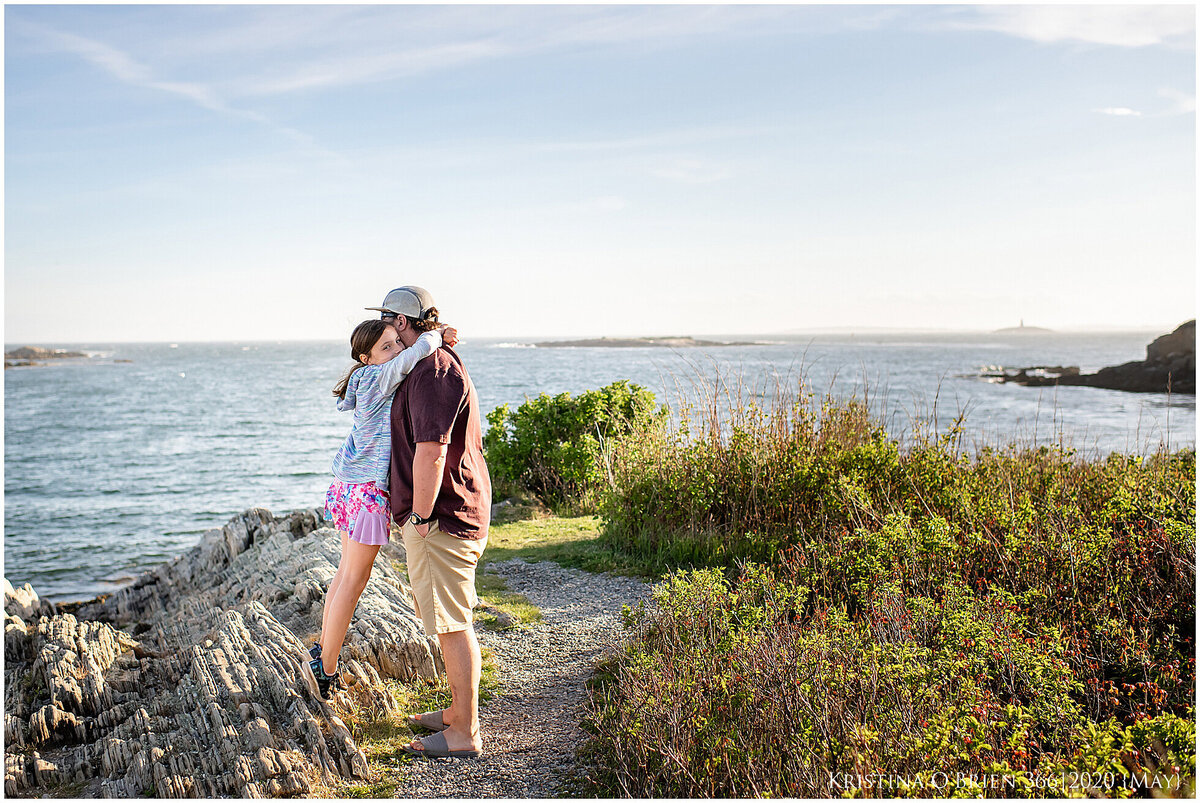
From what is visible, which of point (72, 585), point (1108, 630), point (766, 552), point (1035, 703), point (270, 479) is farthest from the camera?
point (270, 479)

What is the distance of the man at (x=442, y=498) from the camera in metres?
3.37

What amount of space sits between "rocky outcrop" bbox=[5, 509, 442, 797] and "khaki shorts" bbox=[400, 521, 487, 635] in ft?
2.47

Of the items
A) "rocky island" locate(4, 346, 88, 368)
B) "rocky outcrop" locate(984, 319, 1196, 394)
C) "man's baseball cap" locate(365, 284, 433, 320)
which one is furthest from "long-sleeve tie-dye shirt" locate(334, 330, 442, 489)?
"rocky island" locate(4, 346, 88, 368)

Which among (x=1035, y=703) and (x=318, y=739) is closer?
(x=1035, y=703)

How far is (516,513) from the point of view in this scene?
32.1ft

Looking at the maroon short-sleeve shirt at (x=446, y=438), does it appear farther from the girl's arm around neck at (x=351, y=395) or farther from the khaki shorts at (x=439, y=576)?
the girl's arm around neck at (x=351, y=395)

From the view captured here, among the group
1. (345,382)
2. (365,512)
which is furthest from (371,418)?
(365,512)

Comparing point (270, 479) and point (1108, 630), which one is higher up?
point (1108, 630)

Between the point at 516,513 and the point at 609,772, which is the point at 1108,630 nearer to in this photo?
the point at 609,772

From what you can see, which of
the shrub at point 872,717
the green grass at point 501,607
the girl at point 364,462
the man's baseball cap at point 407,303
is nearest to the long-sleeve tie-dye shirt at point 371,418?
the girl at point 364,462

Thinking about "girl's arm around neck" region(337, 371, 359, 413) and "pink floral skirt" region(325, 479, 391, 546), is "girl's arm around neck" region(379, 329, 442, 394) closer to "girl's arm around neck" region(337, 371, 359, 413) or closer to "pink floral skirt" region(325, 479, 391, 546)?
"girl's arm around neck" region(337, 371, 359, 413)

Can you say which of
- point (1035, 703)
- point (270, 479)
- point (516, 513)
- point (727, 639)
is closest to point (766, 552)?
point (727, 639)

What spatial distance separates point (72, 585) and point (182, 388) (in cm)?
6737

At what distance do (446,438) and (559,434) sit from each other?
767cm
